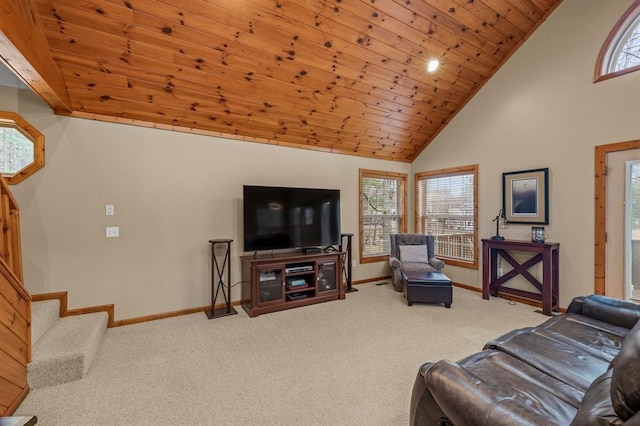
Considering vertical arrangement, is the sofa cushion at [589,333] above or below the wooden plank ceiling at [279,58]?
below

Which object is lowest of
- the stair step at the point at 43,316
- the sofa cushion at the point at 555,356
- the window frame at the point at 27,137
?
the stair step at the point at 43,316

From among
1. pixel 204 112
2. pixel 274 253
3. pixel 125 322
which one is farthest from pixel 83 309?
pixel 204 112

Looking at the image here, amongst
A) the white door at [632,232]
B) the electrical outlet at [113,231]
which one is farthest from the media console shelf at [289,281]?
the white door at [632,232]

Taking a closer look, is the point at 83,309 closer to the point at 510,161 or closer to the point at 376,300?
the point at 376,300

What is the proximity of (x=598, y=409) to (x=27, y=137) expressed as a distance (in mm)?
4597

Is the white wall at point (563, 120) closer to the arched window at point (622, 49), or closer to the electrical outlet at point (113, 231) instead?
the arched window at point (622, 49)

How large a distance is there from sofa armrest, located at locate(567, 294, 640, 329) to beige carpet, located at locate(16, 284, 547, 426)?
2.95 ft

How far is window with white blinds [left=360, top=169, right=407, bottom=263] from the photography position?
529cm

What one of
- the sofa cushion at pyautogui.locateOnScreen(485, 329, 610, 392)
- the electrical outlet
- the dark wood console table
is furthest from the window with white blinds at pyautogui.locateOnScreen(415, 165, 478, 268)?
the electrical outlet

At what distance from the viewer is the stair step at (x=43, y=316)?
8.11 ft

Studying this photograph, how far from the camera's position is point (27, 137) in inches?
116

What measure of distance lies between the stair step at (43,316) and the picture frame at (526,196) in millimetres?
5665

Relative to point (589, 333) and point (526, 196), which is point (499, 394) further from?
point (526, 196)

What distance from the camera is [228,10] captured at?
2629mm
